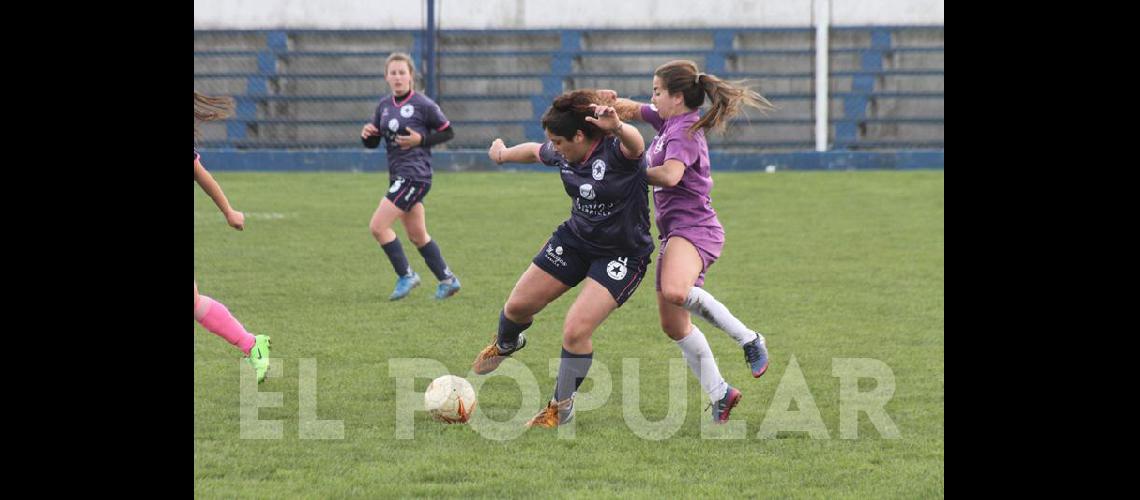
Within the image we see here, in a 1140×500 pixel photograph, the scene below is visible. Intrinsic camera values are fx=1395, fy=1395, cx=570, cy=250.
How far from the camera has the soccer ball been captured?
632 centimetres

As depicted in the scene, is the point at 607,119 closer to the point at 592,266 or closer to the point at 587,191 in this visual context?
the point at 587,191

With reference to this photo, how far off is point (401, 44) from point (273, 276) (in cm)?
1280

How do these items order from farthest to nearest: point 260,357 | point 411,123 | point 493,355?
point 411,123, point 260,357, point 493,355

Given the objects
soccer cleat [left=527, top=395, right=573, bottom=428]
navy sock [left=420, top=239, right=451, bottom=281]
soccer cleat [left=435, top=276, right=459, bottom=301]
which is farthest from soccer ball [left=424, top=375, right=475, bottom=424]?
navy sock [left=420, top=239, right=451, bottom=281]

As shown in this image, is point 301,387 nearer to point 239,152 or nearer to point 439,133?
point 439,133

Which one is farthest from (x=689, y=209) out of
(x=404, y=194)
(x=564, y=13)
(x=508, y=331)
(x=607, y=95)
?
(x=564, y=13)

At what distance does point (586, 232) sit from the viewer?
21.2ft

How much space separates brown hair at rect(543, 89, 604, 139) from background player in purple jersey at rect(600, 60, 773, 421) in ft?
0.82

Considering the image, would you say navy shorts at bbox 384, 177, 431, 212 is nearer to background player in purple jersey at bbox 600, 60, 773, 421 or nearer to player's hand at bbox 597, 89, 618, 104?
background player in purple jersey at bbox 600, 60, 773, 421

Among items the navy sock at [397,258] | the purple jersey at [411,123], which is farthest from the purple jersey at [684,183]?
the purple jersey at [411,123]

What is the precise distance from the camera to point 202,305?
273 inches

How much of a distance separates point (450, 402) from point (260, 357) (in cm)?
127

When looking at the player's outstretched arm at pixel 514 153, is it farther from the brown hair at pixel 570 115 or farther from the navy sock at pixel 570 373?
the navy sock at pixel 570 373

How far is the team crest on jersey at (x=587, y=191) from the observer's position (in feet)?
20.9
